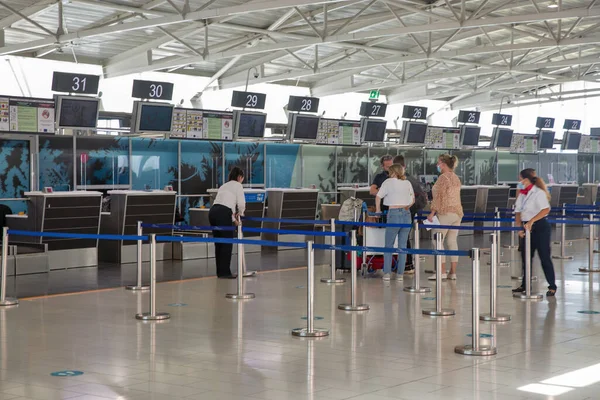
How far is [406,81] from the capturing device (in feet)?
88.3

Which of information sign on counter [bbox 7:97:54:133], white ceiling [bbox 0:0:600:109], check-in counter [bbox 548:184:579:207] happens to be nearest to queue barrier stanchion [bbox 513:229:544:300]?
white ceiling [bbox 0:0:600:109]

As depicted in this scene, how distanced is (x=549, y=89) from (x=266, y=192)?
21.3 meters

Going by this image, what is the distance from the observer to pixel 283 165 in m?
18.2

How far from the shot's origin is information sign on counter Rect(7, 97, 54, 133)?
13391 millimetres

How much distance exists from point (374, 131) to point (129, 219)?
7.79 metres

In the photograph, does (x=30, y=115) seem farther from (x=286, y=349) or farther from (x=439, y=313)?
(x=286, y=349)

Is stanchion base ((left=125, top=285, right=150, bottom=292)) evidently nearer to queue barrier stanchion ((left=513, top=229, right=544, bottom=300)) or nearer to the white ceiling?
queue barrier stanchion ((left=513, top=229, right=544, bottom=300))

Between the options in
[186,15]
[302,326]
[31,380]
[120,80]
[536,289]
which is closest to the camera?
[31,380]

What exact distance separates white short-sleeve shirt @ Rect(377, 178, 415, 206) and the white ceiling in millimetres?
5362

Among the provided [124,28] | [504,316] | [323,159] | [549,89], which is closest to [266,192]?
[323,159]

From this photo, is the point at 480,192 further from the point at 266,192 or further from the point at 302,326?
the point at 302,326

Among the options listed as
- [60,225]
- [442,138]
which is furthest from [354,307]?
[442,138]

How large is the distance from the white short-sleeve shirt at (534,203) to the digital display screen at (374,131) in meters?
10.2

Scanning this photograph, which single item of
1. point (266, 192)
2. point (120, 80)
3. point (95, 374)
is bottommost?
point (95, 374)
